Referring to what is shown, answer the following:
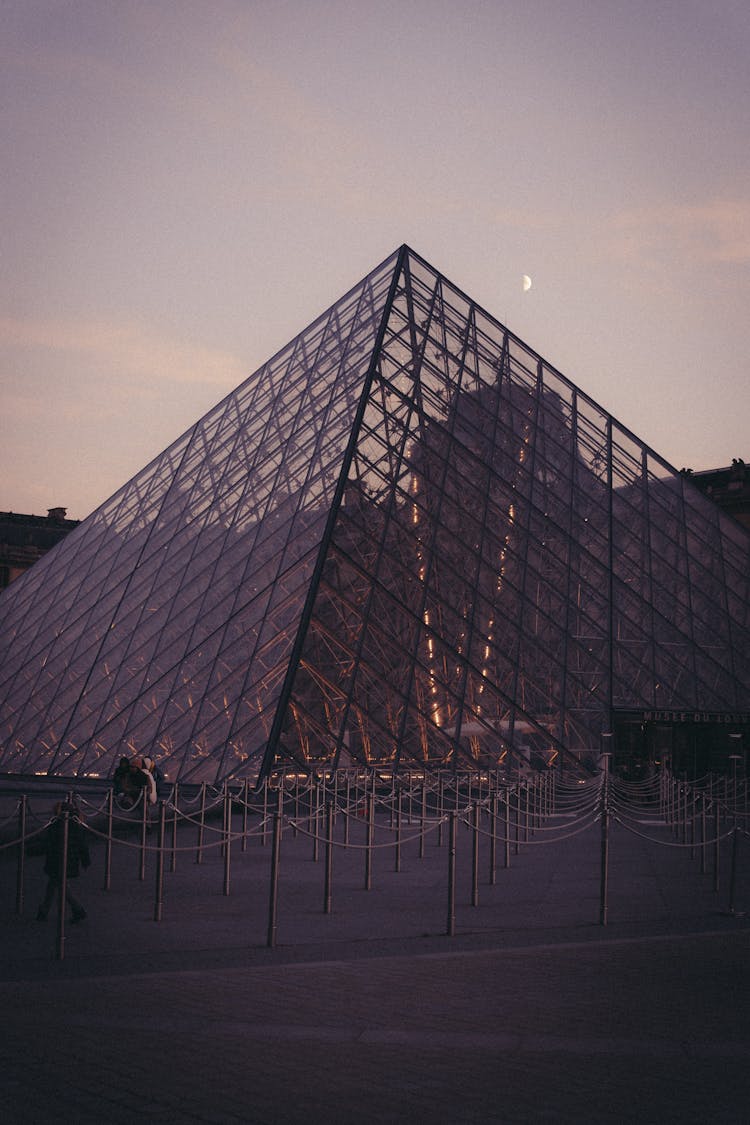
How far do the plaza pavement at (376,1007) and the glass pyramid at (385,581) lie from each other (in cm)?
923

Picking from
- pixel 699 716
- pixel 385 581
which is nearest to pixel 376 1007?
pixel 385 581

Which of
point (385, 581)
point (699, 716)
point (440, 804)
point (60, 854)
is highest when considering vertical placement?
point (385, 581)

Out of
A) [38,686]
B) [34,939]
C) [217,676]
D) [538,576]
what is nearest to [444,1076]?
[34,939]

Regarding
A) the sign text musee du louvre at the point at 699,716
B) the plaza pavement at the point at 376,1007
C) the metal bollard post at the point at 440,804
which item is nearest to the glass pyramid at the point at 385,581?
the sign text musee du louvre at the point at 699,716

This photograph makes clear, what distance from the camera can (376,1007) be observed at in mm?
8305

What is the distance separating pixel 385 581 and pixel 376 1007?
17226mm

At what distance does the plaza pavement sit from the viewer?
6363mm

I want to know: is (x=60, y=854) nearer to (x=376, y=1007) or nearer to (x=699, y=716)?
(x=376, y=1007)

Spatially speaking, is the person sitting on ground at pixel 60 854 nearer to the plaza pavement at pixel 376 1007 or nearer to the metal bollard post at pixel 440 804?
the plaza pavement at pixel 376 1007

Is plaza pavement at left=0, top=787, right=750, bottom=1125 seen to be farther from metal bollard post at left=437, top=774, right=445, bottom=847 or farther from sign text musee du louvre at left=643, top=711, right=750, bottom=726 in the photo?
sign text musee du louvre at left=643, top=711, right=750, bottom=726

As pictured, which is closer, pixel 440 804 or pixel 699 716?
pixel 440 804

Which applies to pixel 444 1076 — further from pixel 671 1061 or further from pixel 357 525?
pixel 357 525

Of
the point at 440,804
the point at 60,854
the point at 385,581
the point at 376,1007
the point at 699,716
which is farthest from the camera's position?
the point at 699,716

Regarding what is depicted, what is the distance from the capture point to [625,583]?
31.8 m
